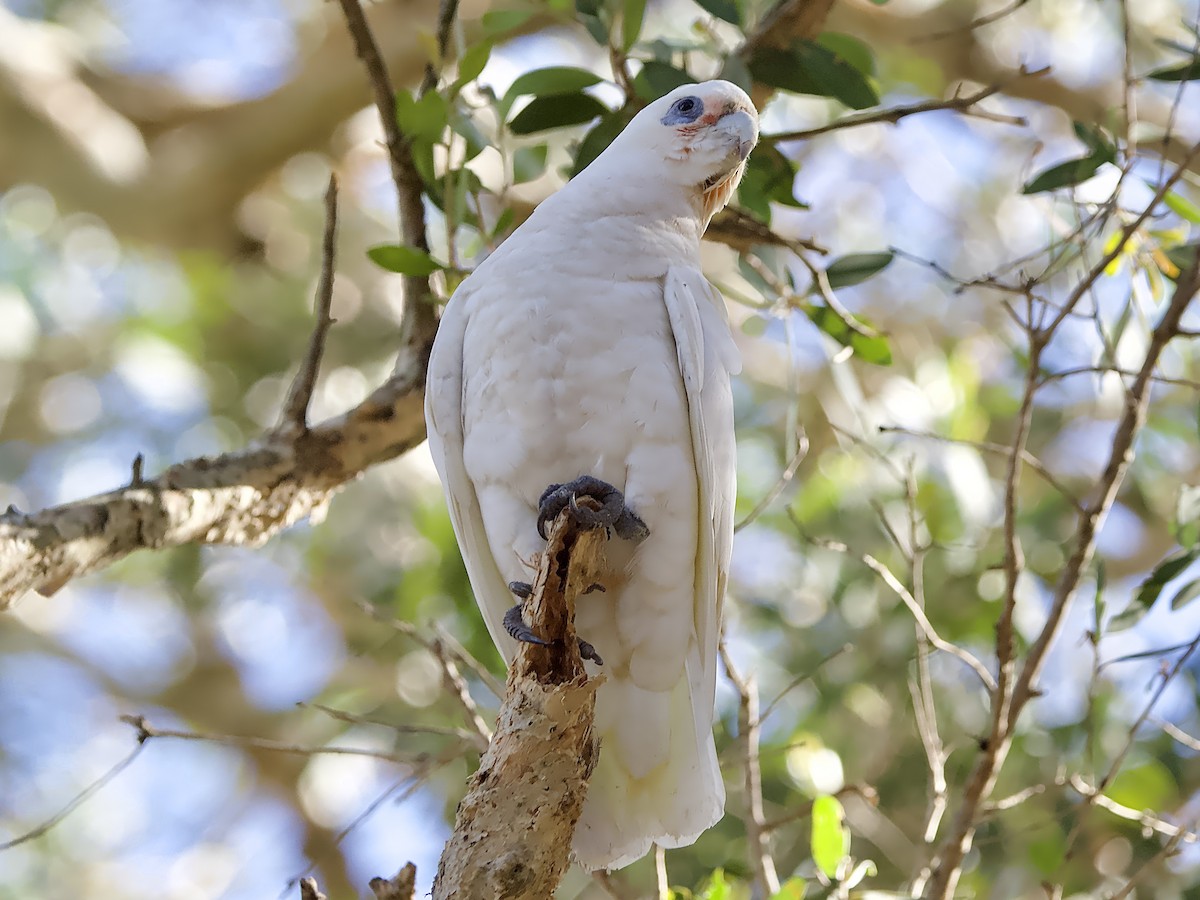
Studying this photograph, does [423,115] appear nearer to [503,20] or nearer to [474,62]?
[474,62]

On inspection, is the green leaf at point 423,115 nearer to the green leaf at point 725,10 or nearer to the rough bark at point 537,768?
the green leaf at point 725,10

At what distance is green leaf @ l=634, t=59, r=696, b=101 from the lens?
7.51 feet

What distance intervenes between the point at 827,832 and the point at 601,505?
838mm

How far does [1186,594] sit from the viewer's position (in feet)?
7.66

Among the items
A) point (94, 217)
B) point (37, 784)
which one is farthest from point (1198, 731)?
point (37, 784)

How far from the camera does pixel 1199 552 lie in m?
2.27

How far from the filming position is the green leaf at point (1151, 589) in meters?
2.24

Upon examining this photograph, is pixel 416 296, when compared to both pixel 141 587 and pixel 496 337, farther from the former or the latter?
pixel 141 587

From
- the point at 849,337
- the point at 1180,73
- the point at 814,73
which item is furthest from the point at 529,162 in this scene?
the point at 1180,73

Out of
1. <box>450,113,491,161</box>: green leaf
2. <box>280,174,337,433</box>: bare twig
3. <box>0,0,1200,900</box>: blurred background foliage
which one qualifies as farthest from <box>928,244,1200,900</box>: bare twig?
<box>280,174,337,433</box>: bare twig

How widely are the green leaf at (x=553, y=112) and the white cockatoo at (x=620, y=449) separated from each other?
34 cm

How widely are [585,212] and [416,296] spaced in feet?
1.44

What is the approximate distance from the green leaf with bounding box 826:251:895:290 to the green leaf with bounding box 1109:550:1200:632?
30.5 inches

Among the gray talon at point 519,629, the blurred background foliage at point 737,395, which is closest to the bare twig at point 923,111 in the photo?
the blurred background foliage at point 737,395
